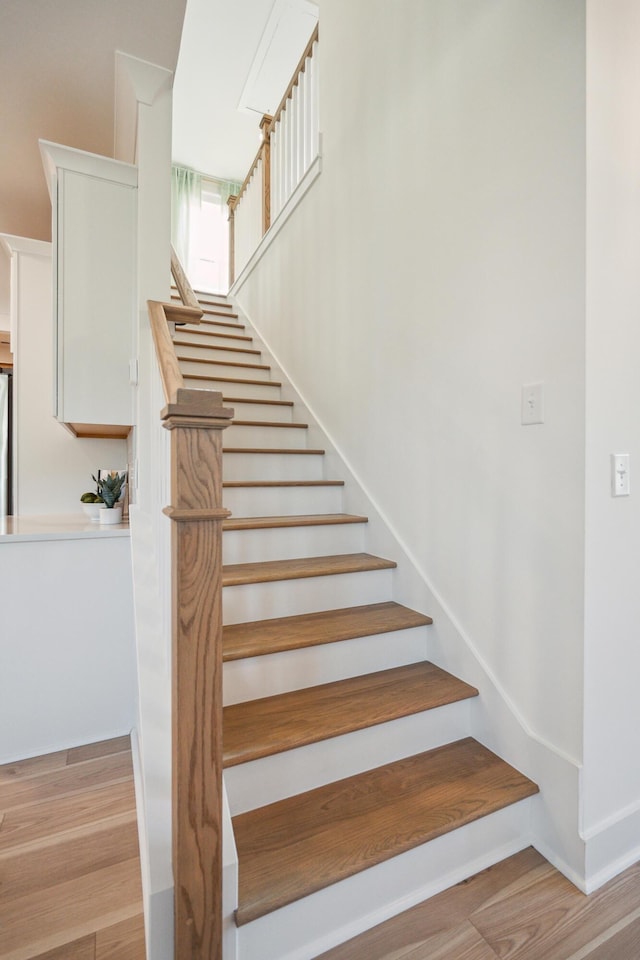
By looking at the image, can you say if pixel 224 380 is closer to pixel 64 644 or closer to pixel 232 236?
pixel 64 644

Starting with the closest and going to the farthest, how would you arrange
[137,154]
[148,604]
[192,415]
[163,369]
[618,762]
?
[192,415] < [163,369] < [618,762] < [148,604] < [137,154]

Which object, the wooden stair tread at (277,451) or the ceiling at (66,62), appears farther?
the wooden stair tread at (277,451)

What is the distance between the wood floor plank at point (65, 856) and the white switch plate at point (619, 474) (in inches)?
70.5

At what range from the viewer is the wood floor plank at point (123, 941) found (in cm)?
116

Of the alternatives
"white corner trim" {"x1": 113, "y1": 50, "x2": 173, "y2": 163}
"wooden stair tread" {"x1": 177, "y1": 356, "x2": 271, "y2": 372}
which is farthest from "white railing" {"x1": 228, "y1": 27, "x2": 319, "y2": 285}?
"white corner trim" {"x1": 113, "y1": 50, "x2": 173, "y2": 163}

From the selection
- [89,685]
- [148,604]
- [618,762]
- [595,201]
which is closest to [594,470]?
[595,201]

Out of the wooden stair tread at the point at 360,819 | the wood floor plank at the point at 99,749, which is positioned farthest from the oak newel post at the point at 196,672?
the wood floor plank at the point at 99,749

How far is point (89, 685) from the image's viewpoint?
7.01 ft

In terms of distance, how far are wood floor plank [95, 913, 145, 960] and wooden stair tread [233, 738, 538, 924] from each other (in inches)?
Answer: 12.6

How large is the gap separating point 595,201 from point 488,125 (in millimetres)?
583

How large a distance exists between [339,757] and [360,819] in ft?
0.58

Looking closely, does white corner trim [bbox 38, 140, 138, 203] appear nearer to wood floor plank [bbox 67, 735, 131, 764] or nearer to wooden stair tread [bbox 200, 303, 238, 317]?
wooden stair tread [bbox 200, 303, 238, 317]

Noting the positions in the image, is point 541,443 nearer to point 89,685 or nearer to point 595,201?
point 595,201

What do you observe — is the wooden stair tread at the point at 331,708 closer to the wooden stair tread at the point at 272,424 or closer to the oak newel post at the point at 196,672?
the oak newel post at the point at 196,672
